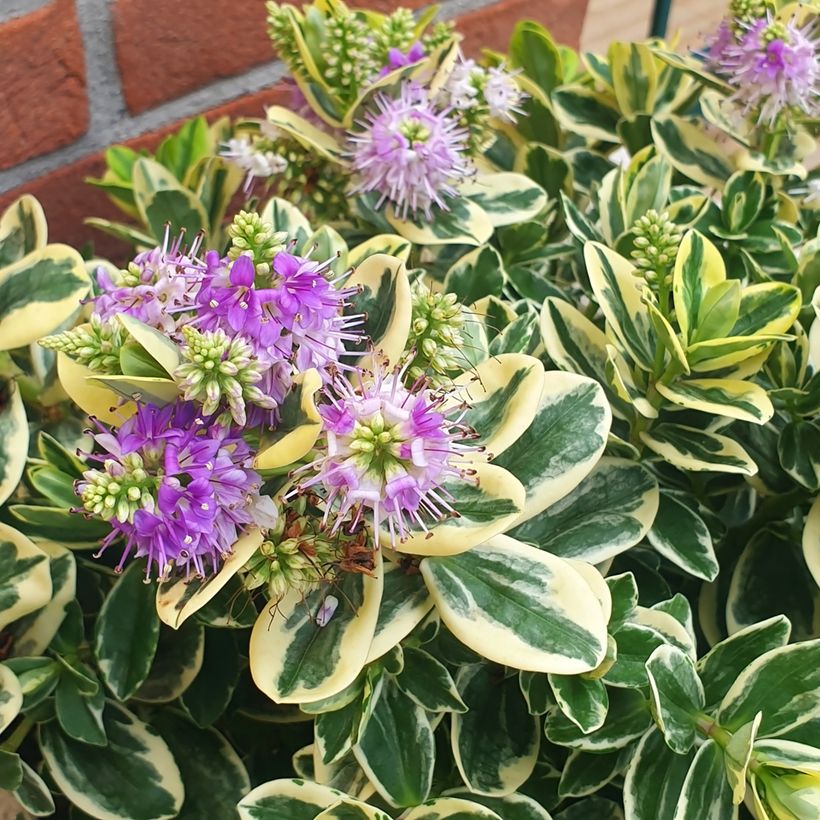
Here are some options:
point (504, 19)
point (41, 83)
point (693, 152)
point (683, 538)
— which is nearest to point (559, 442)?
point (683, 538)

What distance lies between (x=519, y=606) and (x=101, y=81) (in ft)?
2.47

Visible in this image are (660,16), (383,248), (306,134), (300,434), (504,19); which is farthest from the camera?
(660,16)

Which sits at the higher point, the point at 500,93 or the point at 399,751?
the point at 500,93

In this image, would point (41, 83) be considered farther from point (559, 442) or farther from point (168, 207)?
point (559, 442)

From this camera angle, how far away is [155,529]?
43cm

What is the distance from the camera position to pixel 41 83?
887mm

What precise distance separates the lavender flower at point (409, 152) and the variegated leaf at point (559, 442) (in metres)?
0.22

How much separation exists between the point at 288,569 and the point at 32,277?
29 centimetres

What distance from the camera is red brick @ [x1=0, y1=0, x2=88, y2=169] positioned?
33.6 inches

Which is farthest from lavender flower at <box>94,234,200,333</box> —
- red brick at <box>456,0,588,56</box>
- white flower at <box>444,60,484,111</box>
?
red brick at <box>456,0,588,56</box>

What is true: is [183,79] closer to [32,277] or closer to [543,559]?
[32,277]

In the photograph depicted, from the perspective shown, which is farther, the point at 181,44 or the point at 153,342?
the point at 181,44

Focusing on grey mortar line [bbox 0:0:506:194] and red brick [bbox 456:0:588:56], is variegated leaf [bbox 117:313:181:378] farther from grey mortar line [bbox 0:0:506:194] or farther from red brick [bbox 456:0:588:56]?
red brick [bbox 456:0:588:56]

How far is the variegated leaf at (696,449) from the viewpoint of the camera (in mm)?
584
